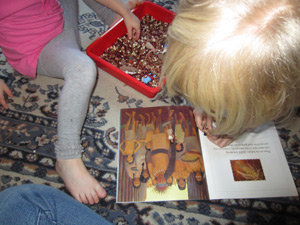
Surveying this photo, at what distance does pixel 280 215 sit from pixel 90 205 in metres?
0.56

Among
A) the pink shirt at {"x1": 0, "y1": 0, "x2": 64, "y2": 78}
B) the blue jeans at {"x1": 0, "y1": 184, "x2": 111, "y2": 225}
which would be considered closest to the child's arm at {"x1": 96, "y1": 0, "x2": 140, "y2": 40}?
the pink shirt at {"x1": 0, "y1": 0, "x2": 64, "y2": 78}

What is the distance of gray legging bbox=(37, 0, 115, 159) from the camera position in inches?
26.0

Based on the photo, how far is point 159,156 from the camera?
0.69 meters

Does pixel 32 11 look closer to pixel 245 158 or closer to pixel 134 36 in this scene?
pixel 134 36

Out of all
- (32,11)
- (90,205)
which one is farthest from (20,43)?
(90,205)

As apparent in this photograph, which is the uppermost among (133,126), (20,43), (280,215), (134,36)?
(134,36)

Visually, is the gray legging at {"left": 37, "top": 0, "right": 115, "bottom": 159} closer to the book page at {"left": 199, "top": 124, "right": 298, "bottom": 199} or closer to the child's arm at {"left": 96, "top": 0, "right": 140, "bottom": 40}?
the child's arm at {"left": 96, "top": 0, "right": 140, "bottom": 40}

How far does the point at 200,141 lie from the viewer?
695 mm

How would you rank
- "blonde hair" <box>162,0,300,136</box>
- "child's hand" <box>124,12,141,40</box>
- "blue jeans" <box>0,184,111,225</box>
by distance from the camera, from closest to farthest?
"blonde hair" <box>162,0,300,136</box>
"blue jeans" <box>0,184,111,225</box>
"child's hand" <box>124,12,141,40</box>

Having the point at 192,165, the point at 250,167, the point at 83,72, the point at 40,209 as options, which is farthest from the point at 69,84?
the point at 250,167

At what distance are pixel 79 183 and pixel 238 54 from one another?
561mm

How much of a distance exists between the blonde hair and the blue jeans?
0.40m

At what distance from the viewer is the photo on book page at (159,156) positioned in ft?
2.10

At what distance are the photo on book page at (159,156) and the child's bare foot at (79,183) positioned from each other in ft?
0.23
